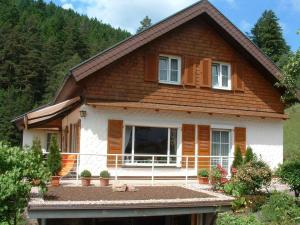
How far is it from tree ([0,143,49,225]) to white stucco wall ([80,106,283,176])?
20.5 ft

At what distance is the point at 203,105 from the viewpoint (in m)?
19.3

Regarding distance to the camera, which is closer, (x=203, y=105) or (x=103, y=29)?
(x=203, y=105)

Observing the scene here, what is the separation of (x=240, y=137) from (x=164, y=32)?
575cm

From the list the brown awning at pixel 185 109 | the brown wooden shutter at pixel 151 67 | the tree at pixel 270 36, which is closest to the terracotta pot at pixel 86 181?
the brown awning at pixel 185 109

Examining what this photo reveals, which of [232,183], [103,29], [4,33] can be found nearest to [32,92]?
[4,33]

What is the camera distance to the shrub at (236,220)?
11340mm

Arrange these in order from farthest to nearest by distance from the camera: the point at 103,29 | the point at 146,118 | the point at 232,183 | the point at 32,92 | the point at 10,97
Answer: the point at 103,29, the point at 32,92, the point at 10,97, the point at 146,118, the point at 232,183

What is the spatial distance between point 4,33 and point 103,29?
901 inches

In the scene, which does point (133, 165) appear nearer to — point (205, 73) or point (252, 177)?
point (205, 73)

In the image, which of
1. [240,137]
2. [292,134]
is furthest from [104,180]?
[292,134]

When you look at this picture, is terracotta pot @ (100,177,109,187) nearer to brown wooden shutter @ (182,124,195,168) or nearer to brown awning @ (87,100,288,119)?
brown awning @ (87,100,288,119)

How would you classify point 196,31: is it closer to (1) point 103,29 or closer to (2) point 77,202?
(2) point 77,202

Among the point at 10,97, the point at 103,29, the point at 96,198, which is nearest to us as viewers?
the point at 96,198

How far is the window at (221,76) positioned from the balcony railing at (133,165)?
3365 mm
